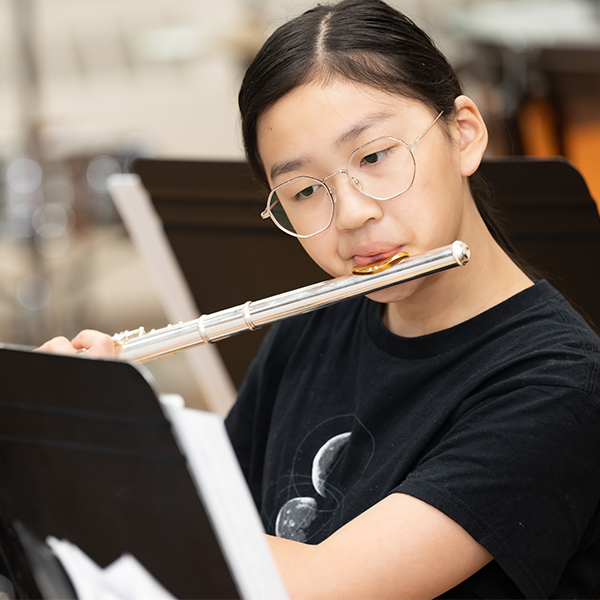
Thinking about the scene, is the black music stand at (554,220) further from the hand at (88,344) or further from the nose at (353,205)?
the hand at (88,344)

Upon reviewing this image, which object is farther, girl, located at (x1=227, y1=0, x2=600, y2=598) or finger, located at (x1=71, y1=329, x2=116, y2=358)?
finger, located at (x1=71, y1=329, x2=116, y2=358)

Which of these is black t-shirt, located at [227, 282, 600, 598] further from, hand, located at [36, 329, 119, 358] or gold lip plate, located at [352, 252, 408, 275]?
hand, located at [36, 329, 119, 358]

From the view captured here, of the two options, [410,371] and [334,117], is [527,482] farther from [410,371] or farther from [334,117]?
[334,117]

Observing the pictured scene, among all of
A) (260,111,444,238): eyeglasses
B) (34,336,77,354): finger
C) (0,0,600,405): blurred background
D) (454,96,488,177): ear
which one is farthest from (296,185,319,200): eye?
(0,0,600,405): blurred background

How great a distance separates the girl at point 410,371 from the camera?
63cm

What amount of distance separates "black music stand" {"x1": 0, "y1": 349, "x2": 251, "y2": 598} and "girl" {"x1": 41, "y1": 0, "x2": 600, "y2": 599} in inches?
6.2

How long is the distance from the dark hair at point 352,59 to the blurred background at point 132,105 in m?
0.44

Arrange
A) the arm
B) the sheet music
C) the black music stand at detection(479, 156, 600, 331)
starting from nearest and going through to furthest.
Answer: the sheet music
the arm
the black music stand at detection(479, 156, 600, 331)

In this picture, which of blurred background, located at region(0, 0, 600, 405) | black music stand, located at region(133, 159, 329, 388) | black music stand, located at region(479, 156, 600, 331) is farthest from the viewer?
blurred background, located at region(0, 0, 600, 405)

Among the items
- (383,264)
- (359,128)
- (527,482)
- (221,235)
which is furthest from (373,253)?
(221,235)

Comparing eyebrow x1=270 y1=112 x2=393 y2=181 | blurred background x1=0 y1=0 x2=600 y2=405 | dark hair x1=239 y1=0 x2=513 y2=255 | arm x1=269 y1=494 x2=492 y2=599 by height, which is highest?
blurred background x1=0 y1=0 x2=600 y2=405

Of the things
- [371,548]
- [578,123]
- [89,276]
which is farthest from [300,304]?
[89,276]

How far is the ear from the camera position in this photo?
0.79 m

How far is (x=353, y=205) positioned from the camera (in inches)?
28.7
